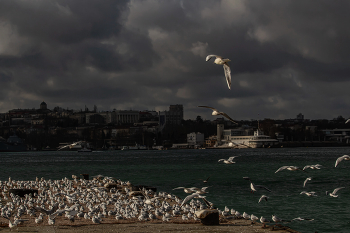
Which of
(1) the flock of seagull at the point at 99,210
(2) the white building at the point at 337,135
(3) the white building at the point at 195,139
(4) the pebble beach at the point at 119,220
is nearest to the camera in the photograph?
(4) the pebble beach at the point at 119,220

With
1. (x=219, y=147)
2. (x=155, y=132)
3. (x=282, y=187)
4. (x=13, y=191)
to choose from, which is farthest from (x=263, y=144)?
(x=13, y=191)

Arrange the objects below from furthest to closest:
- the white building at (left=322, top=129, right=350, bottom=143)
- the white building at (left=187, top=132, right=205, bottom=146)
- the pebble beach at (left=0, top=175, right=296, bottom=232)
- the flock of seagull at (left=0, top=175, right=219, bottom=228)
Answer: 1. the white building at (left=187, top=132, right=205, bottom=146)
2. the white building at (left=322, top=129, right=350, bottom=143)
3. the flock of seagull at (left=0, top=175, right=219, bottom=228)
4. the pebble beach at (left=0, top=175, right=296, bottom=232)

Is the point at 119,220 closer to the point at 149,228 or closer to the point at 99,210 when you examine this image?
the point at 149,228

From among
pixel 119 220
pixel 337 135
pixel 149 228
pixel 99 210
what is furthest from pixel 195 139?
pixel 149 228

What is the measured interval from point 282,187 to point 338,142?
442 ft

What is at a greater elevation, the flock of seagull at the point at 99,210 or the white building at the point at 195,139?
the white building at the point at 195,139

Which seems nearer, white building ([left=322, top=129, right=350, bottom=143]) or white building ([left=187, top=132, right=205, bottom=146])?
white building ([left=322, top=129, right=350, bottom=143])

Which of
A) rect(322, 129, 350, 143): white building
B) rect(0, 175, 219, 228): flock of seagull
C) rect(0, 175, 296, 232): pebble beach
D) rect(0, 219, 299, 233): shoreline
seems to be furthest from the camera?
rect(322, 129, 350, 143): white building

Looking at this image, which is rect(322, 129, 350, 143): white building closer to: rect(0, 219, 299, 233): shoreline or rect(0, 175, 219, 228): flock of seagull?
rect(0, 175, 219, 228): flock of seagull

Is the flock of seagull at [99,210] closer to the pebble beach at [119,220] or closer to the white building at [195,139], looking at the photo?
the pebble beach at [119,220]

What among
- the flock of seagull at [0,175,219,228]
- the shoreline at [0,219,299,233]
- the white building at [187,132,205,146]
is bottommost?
the shoreline at [0,219,299,233]

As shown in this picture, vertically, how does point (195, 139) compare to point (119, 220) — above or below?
above

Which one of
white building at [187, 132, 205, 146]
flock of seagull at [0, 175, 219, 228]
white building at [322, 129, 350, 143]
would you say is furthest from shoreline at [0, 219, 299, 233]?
white building at [322, 129, 350, 143]

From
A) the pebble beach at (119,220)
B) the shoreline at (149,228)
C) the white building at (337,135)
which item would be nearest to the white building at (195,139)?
the white building at (337,135)
